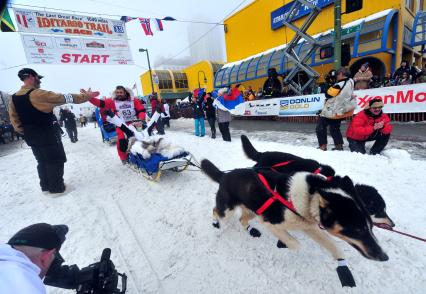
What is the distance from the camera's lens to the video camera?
1.49 m

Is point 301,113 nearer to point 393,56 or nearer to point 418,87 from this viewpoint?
point 418,87

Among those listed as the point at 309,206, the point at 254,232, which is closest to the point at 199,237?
the point at 254,232

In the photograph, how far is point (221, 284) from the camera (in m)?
1.88

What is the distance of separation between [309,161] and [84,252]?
2.77 meters

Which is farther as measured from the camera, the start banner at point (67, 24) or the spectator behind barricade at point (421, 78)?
the start banner at point (67, 24)

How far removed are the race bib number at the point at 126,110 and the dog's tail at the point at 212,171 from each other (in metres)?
3.55

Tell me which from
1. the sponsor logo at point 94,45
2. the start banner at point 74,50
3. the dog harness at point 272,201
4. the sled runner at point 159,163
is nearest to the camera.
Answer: the dog harness at point 272,201

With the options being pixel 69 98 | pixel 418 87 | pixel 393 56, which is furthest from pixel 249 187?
pixel 393 56

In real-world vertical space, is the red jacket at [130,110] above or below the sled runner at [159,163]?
above

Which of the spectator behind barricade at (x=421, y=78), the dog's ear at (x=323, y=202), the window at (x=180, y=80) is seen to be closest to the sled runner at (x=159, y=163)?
the dog's ear at (x=323, y=202)

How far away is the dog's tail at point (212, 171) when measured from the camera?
2.67 m

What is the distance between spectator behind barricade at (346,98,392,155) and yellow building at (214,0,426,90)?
29.4 ft

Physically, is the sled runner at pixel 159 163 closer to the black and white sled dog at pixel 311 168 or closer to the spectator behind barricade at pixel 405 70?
the black and white sled dog at pixel 311 168

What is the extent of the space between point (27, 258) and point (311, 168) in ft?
8.40
